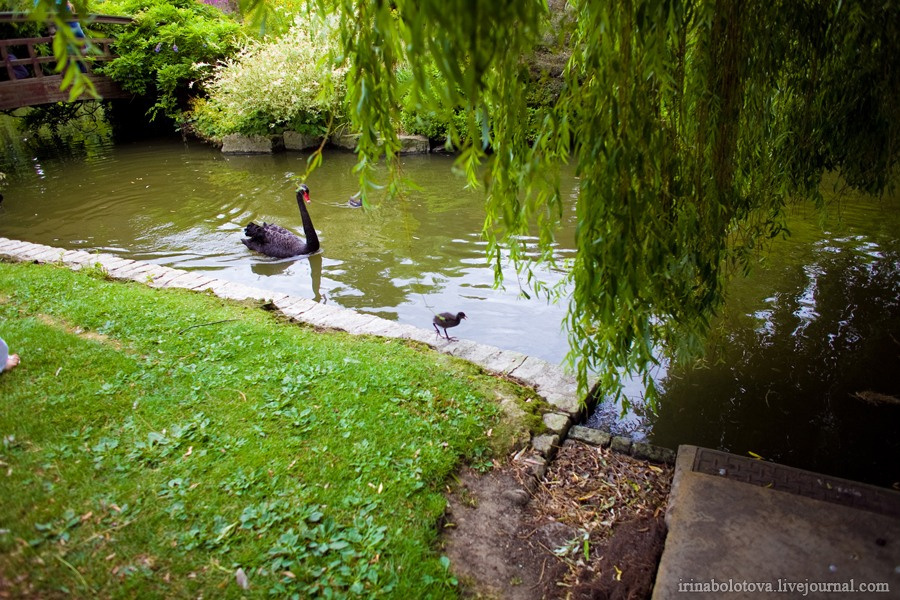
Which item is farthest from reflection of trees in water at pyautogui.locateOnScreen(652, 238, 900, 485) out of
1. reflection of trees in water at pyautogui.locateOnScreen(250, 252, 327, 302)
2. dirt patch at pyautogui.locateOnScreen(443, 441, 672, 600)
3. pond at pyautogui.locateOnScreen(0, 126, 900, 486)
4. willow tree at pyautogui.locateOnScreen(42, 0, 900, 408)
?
reflection of trees in water at pyautogui.locateOnScreen(250, 252, 327, 302)

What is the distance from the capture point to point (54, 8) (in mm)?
1423

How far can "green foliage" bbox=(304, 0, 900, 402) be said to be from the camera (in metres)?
2.19

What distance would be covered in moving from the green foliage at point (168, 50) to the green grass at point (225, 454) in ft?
48.9

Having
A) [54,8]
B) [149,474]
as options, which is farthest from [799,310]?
[54,8]

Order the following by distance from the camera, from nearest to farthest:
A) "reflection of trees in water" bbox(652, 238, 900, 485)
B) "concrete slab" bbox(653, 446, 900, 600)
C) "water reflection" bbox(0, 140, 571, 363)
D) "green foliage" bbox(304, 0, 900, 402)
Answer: "green foliage" bbox(304, 0, 900, 402)
"concrete slab" bbox(653, 446, 900, 600)
"reflection of trees in water" bbox(652, 238, 900, 485)
"water reflection" bbox(0, 140, 571, 363)

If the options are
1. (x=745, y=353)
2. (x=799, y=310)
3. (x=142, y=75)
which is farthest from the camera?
(x=142, y=75)

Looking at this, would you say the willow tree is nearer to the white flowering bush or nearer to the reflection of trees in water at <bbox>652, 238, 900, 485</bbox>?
the reflection of trees in water at <bbox>652, 238, 900, 485</bbox>

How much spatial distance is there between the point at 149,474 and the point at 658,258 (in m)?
2.94

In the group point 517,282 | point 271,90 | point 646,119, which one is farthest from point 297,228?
point 646,119

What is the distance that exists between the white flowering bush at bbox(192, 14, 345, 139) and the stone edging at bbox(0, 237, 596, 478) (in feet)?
28.9

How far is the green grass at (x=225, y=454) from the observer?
7.93ft

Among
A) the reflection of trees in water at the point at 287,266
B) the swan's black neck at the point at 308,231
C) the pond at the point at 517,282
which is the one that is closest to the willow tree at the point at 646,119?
the pond at the point at 517,282

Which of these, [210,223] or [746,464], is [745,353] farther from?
[210,223]

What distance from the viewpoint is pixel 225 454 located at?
3.10m
